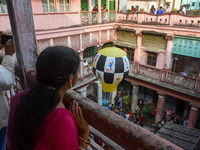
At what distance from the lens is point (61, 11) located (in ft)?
34.3

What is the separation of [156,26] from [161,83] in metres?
3.77

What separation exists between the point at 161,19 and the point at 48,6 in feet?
23.1

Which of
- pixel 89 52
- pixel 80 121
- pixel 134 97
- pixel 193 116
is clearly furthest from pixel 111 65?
pixel 89 52

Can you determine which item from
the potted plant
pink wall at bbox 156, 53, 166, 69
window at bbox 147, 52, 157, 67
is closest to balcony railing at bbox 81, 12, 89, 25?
window at bbox 147, 52, 157, 67

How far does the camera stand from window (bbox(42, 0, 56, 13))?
955 centimetres

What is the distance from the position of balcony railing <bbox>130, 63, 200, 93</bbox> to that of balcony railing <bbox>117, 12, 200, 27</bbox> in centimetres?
298

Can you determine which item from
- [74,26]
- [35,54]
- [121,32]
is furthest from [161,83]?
[35,54]

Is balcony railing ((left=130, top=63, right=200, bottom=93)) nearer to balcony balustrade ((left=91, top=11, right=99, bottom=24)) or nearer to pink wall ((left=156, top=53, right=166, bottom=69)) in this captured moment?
pink wall ((left=156, top=53, right=166, bottom=69))

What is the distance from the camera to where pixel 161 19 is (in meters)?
11.5

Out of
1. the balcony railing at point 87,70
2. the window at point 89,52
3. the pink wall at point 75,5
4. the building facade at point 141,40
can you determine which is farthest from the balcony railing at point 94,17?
the balcony railing at point 87,70

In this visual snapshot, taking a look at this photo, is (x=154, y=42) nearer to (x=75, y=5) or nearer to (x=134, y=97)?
(x=134, y=97)

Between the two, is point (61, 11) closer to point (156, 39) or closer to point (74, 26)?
point (74, 26)

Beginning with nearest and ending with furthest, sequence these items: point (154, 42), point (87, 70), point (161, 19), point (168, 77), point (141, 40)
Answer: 1. point (168, 77)
2. point (161, 19)
3. point (87, 70)
4. point (154, 42)
5. point (141, 40)

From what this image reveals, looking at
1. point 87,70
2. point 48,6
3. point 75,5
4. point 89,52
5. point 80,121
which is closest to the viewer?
point 80,121
